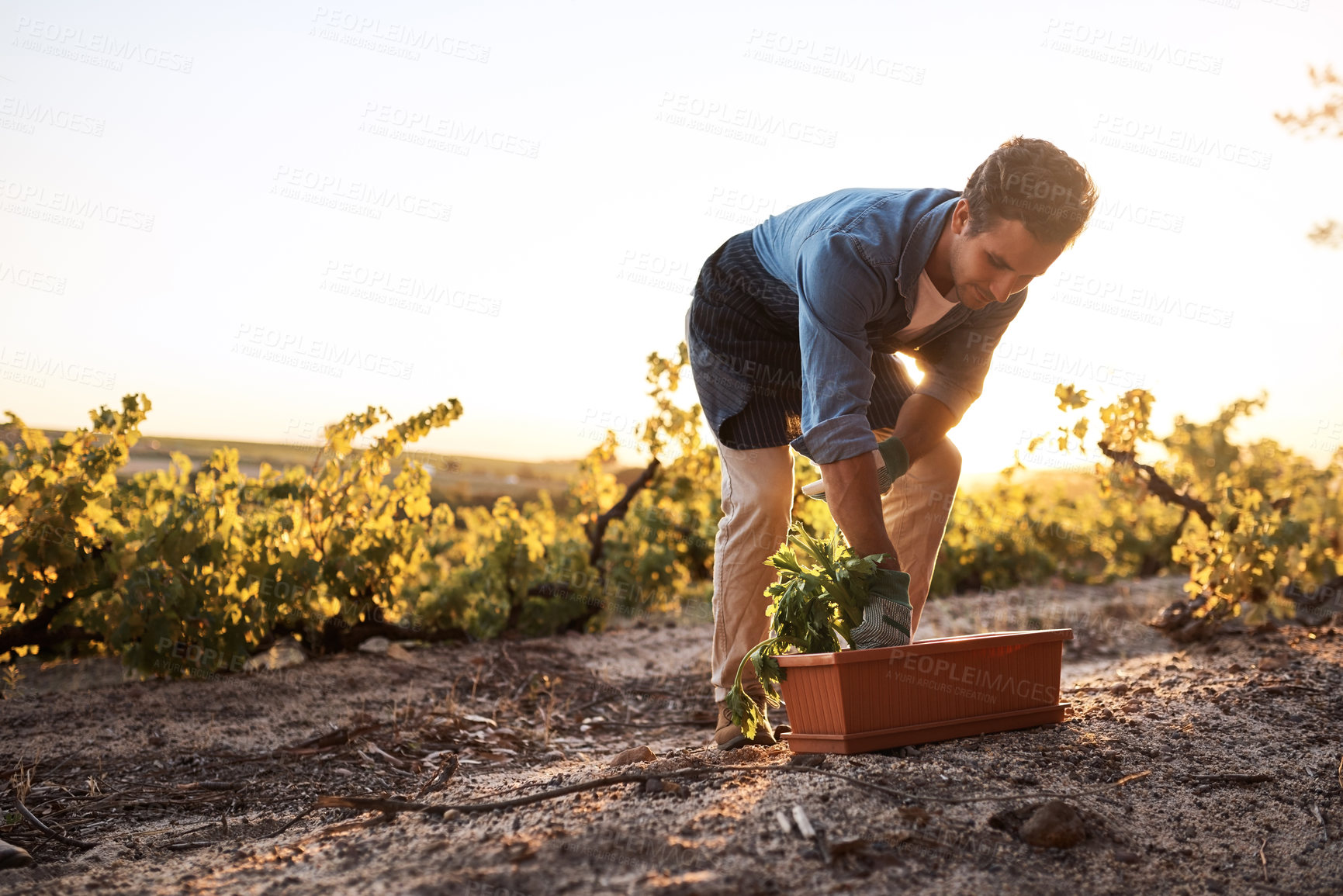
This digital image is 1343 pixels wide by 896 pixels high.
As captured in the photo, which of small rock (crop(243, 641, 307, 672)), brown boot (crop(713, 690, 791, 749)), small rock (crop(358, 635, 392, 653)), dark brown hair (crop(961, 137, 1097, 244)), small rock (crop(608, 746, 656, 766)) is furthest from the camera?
small rock (crop(358, 635, 392, 653))

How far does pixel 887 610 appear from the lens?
210cm

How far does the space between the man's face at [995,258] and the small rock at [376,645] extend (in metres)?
3.71

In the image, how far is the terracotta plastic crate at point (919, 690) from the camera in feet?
6.71

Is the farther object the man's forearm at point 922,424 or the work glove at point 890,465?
the man's forearm at point 922,424

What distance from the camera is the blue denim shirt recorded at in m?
2.09

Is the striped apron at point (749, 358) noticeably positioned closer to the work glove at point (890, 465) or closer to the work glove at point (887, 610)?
the work glove at point (890, 465)

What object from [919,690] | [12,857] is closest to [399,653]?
[12,857]

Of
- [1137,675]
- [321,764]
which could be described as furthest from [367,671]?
[1137,675]

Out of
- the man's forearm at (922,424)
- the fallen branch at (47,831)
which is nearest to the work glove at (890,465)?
the man's forearm at (922,424)

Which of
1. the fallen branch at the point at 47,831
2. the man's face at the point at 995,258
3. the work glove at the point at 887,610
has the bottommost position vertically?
the fallen branch at the point at 47,831

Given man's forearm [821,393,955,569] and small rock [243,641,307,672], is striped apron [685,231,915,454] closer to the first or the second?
man's forearm [821,393,955,569]

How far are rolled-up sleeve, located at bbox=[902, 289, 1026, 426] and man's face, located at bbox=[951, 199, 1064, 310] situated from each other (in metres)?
0.41

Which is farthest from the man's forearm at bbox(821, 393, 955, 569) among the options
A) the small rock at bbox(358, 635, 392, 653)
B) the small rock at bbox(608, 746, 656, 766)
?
→ the small rock at bbox(358, 635, 392, 653)

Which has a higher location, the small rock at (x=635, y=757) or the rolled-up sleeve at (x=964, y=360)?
the rolled-up sleeve at (x=964, y=360)
